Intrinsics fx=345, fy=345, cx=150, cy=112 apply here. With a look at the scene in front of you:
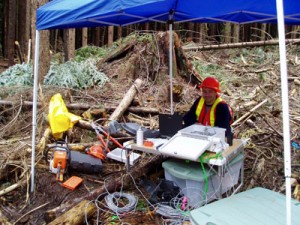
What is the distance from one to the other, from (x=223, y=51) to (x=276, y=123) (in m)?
6.52

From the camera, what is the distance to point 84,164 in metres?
4.38

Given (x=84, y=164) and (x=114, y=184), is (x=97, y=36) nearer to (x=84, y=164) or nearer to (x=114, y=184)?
(x=84, y=164)

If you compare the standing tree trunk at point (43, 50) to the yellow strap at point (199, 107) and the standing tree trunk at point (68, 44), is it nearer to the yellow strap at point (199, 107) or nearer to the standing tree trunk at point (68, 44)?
the standing tree trunk at point (68, 44)

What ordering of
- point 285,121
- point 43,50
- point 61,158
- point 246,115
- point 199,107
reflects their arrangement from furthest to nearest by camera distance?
point 43,50 < point 246,115 < point 199,107 < point 61,158 < point 285,121

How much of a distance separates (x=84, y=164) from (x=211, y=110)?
5.76 feet

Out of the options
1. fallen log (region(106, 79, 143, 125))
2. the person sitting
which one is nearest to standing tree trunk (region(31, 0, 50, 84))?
fallen log (region(106, 79, 143, 125))

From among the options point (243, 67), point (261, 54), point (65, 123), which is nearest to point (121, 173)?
point (65, 123)

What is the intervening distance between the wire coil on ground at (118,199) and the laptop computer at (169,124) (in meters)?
0.86

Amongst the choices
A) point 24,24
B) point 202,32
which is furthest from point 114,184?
point 24,24

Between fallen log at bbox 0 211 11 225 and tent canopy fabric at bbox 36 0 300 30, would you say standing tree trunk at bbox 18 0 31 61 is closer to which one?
tent canopy fabric at bbox 36 0 300 30

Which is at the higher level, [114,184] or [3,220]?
[114,184]

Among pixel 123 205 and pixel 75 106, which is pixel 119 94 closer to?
pixel 75 106

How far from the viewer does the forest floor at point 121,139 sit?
400 centimetres

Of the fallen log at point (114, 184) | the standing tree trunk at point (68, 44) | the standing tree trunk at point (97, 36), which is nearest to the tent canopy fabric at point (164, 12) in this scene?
the fallen log at point (114, 184)
